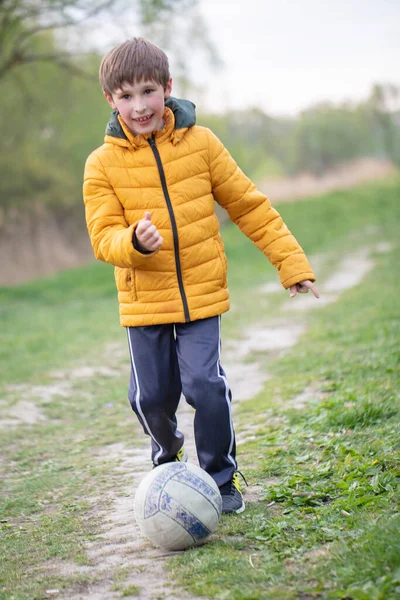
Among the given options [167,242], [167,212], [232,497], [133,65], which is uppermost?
[133,65]

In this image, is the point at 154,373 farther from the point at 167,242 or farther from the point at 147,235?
the point at 147,235

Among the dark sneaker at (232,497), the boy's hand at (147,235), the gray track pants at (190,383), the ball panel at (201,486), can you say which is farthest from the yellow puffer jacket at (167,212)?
the dark sneaker at (232,497)

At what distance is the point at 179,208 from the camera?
347 centimetres

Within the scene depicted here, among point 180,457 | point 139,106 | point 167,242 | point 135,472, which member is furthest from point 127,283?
point 135,472

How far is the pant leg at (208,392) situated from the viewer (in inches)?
134

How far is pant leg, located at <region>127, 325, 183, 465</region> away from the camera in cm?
352

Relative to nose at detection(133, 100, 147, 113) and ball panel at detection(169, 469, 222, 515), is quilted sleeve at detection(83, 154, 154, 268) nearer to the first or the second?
nose at detection(133, 100, 147, 113)

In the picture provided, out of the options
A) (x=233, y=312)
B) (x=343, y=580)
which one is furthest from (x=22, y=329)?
(x=343, y=580)

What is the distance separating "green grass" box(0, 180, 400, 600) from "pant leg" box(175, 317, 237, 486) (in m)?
0.30

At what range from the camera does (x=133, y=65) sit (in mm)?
3346

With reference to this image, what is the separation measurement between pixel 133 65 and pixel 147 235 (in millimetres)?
813

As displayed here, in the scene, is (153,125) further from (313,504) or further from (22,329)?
(22,329)

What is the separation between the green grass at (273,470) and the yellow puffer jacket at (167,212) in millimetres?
1008

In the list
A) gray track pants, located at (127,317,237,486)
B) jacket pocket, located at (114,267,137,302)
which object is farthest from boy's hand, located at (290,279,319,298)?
jacket pocket, located at (114,267,137,302)
